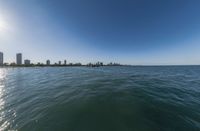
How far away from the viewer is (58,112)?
5.83 metres

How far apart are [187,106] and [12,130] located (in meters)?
9.31

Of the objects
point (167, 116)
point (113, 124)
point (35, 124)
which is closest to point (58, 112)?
point (35, 124)

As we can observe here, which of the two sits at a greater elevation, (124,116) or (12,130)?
(124,116)

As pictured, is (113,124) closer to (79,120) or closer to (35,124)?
(79,120)

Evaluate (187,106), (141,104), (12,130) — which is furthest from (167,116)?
(12,130)

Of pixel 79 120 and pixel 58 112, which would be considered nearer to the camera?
pixel 79 120

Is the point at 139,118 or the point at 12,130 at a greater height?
the point at 139,118

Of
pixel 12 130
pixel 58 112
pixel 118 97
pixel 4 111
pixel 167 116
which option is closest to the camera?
pixel 12 130

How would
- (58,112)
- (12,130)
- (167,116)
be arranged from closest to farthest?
(12,130), (167,116), (58,112)

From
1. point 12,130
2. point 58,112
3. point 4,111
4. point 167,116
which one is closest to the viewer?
point 12,130

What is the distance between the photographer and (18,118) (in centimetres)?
552

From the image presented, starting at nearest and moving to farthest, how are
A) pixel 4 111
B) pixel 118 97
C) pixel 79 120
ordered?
pixel 79 120
pixel 4 111
pixel 118 97

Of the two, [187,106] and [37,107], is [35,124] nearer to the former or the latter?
[37,107]

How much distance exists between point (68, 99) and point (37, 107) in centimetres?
184
